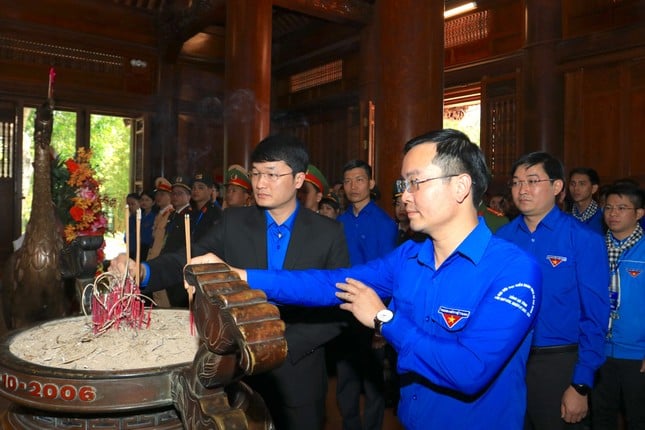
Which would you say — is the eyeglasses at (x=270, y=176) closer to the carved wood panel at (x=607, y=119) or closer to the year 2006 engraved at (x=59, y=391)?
the year 2006 engraved at (x=59, y=391)

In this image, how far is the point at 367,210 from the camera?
3.59 metres

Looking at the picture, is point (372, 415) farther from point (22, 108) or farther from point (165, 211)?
point (22, 108)

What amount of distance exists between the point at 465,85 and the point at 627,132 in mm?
2391

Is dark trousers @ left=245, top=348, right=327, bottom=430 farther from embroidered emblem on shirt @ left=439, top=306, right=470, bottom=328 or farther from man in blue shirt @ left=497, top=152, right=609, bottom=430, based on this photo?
man in blue shirt @ left=497, top=152, right=609, bottom=430

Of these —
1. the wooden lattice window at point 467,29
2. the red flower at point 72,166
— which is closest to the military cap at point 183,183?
the red flower at point 72,166

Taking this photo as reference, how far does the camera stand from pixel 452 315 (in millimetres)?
1255

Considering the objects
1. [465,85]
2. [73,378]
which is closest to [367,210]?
[73,378]

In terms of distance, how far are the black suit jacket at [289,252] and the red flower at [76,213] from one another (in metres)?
1.42

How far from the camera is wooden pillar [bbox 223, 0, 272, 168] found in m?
5.23

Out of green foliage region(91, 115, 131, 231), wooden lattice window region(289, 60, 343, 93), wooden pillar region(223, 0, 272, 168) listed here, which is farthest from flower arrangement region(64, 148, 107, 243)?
wooden lattice window region(289, 60, 343, 93)

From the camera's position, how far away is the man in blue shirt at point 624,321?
2.64 metres

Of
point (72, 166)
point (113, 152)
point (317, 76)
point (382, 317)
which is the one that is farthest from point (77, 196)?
point (317, 76)

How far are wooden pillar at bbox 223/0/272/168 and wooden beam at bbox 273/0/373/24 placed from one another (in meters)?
0.85

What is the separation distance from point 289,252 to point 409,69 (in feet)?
4.60
